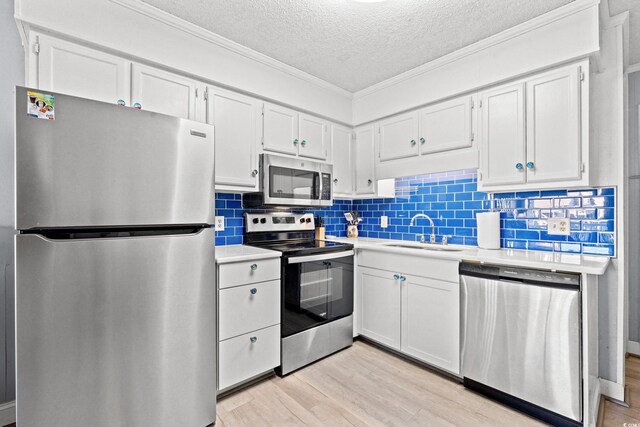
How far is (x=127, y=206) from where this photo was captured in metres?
1.42

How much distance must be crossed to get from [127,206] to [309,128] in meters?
1.92

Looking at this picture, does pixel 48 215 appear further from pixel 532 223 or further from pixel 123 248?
pixel 532 223

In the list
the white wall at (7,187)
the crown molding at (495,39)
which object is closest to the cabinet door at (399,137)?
the crown molding at (495,39)

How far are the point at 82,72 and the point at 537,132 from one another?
2904 millimetres

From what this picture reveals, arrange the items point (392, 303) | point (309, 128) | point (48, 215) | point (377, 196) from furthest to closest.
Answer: point (377, 196) → point (309, 128) → point (392, 303) → point (48, 215)

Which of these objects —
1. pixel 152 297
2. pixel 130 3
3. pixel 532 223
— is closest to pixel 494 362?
pixel 532 223

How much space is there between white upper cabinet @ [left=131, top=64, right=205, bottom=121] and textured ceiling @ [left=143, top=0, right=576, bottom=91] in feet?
1.35

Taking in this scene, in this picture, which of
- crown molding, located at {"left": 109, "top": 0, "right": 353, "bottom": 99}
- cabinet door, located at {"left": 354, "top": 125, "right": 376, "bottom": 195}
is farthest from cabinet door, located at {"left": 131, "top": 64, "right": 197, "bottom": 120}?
cabinet door, located at {"left": 354, "top": 125, "right": 376, "bottom": 195}

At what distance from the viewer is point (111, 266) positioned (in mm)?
1372

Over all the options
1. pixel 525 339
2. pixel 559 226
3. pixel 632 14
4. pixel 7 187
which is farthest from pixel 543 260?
pixel 7 187

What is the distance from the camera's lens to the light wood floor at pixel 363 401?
1797 millimetres

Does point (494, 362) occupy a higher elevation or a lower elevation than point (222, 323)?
lower

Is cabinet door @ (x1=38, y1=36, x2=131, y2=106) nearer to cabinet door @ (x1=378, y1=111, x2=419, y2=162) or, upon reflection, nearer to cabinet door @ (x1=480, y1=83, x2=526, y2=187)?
cabinet door @ (x1=378, y1=111, x2=419, y2=162)

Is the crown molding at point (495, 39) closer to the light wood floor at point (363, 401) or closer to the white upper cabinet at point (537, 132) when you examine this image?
the white upper cabinet at point (537, 132)
